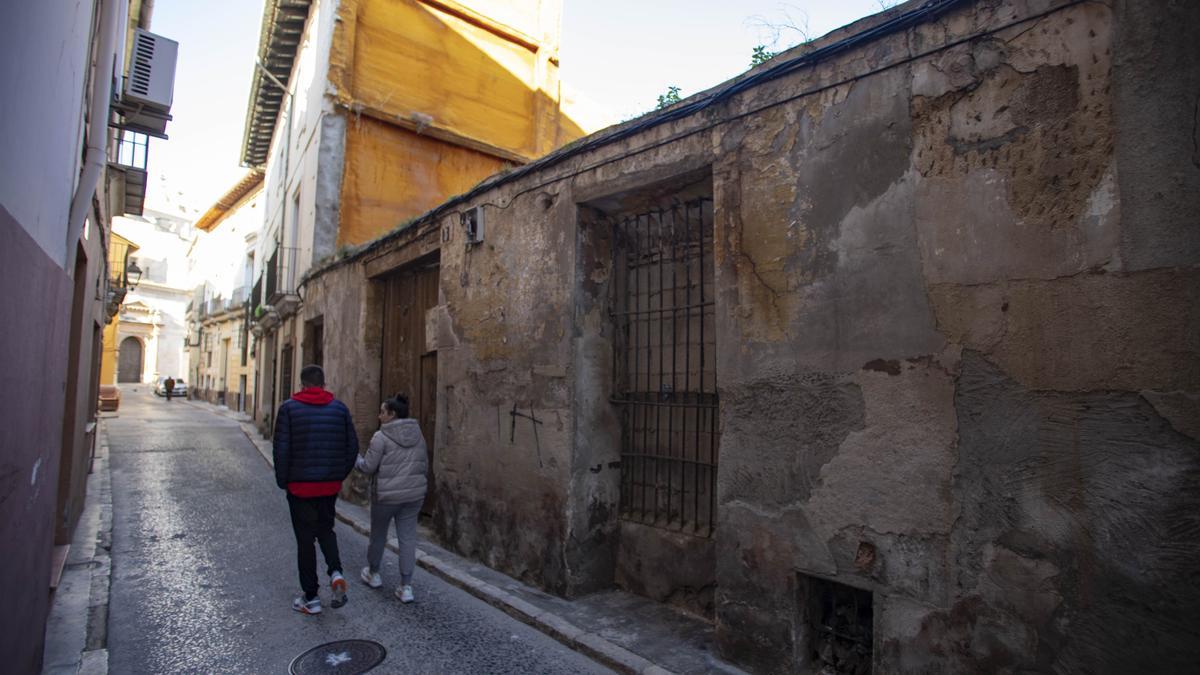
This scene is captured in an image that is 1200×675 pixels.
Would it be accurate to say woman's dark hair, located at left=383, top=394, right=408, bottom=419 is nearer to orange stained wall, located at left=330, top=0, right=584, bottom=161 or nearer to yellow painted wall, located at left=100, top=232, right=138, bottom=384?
yellow painted wall, located at left=100, top=232, right=138, bottom=384

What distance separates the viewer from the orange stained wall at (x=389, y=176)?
12602 millimetres

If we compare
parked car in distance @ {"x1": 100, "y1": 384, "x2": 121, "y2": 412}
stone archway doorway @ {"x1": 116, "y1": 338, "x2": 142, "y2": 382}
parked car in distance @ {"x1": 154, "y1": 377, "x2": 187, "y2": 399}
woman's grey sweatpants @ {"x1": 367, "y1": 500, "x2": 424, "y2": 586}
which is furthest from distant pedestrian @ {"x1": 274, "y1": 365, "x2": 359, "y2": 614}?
stone archway doorway @ {"x1": 116, "y1": 338, "x2": 142, "y2": 382}

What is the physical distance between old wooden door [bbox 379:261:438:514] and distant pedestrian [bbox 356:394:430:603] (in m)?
2.25

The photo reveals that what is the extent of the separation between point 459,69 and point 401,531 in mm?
11419

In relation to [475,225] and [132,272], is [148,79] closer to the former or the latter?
[475,225]

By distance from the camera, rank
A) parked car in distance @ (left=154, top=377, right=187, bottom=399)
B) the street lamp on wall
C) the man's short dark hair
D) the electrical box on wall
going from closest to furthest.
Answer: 1. the man's short dark hair
2. the electrical box on wall
3. the street lamp on wall
4. parked car in distance @ (left=154, top=377, right=187, bottom=399)

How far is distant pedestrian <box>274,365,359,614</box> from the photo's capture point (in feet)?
16.0

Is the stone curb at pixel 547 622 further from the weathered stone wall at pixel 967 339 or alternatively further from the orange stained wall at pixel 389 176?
the orange stained wall at pixel 389 176

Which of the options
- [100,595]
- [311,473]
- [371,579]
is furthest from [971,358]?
[100,595]

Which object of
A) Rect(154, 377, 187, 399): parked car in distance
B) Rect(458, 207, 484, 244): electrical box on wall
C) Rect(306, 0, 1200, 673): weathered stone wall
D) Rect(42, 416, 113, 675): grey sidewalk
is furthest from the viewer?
Rect(154, 377, 187, 399): parked car in distance

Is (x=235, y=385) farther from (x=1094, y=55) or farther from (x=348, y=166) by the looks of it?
(x=1094, y=55)

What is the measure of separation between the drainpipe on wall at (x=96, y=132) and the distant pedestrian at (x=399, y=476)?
91.9 inches

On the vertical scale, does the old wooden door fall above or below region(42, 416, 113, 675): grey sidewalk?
above

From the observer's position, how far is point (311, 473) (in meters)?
4.89
